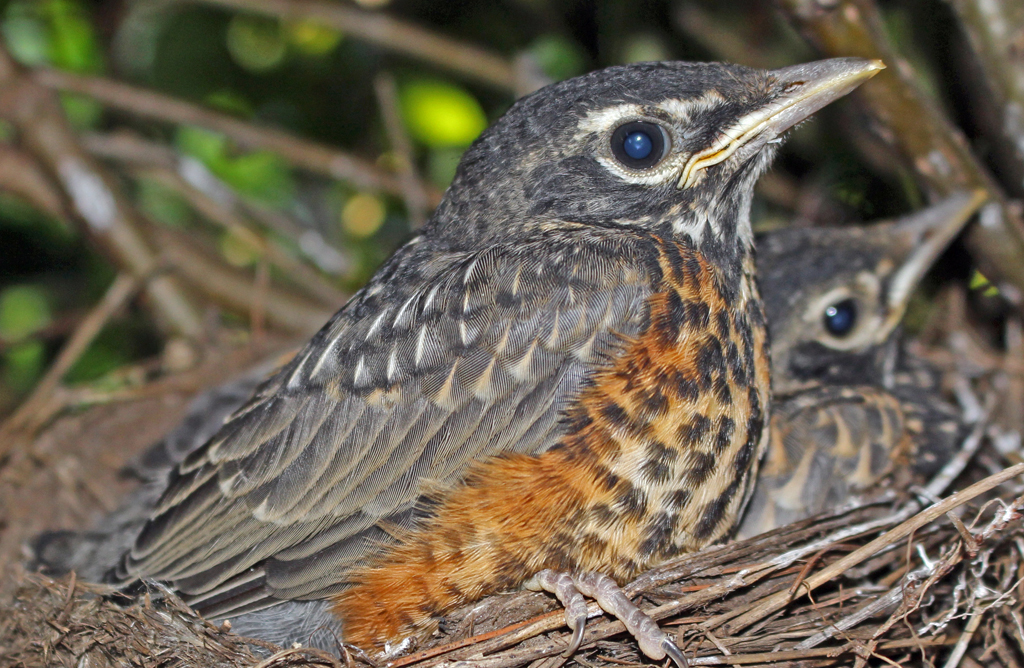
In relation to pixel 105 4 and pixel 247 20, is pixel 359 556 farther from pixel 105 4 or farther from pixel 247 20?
pixel 105 4

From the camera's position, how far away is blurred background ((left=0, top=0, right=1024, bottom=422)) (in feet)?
12.5

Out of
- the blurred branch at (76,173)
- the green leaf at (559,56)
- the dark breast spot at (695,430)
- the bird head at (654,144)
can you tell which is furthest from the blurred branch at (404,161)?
the dark breast spot at (695,430)

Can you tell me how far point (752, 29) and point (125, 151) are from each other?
2767 mm

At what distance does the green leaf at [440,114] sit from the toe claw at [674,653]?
263 centimetres

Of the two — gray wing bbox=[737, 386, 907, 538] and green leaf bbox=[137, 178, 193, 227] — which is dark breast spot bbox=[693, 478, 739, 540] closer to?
gray wing bbox=[737, 386, 907, 538]

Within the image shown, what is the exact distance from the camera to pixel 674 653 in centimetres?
203

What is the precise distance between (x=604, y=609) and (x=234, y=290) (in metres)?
2.66

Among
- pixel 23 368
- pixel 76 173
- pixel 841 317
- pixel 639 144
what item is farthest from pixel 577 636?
pixel 23 368

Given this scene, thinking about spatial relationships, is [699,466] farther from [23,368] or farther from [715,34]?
[23,368]

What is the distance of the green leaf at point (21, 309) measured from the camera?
4543 mm

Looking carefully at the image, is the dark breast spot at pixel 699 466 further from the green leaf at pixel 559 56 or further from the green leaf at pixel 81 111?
the green leaf at pixel 81 111

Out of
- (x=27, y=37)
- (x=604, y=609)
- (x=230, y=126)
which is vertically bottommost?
(x=604, y=609)

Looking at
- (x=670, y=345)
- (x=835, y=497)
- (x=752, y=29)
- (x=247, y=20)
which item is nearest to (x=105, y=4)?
(x=247, y=20)

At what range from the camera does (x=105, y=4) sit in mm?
4492
